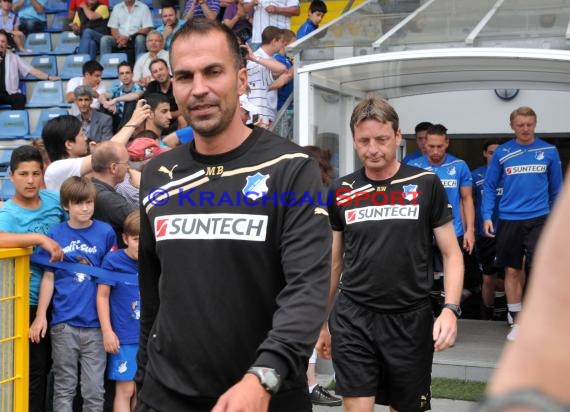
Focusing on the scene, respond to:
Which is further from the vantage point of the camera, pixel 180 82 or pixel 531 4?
pixel 531 4

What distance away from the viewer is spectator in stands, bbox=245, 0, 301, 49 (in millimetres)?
13609

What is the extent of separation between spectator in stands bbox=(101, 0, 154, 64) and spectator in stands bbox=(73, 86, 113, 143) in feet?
13.2

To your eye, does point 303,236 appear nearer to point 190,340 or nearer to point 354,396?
point 190,340

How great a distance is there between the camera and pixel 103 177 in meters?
6.52

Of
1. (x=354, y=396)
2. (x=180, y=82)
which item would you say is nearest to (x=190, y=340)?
(x=180, y=82)

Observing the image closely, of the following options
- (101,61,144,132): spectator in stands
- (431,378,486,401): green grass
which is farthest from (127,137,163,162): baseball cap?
(101,61,144,132): spectator in stands

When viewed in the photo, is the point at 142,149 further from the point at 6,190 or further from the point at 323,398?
the point at 6,190

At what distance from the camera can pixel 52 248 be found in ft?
18.8

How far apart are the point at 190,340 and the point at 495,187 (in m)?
7.31

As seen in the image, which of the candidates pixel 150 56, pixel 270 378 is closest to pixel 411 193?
pixel 270 378

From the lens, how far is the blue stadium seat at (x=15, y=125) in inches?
560

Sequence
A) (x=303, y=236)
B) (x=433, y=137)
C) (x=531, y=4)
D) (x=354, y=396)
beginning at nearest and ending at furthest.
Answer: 1. (x=303, y=236)
2. (x=354, y=396)
3. (x=531, y=4)
4. (x=433, y=137)

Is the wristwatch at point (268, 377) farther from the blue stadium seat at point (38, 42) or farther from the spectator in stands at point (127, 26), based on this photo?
the blue stadium seat at point (38, 42)

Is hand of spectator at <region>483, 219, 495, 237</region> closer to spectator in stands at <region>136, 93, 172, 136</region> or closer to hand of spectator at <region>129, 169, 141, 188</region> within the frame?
spectator in stands at <region>136, 93, 172, 136</region>
